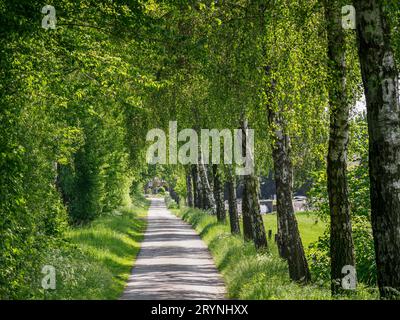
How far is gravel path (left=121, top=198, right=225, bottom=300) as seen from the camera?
16.9 meters

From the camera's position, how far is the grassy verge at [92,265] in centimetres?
1477

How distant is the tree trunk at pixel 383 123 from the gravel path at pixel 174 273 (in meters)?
7.51

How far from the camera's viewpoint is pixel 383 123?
931 centimetres

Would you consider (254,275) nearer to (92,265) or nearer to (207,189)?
(92,265)

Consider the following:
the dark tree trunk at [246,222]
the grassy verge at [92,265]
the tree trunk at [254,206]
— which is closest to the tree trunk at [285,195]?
the grassy verge at [92,265]

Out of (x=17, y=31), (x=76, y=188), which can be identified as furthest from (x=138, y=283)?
(x=76, y=188)

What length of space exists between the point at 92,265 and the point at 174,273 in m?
3.23
